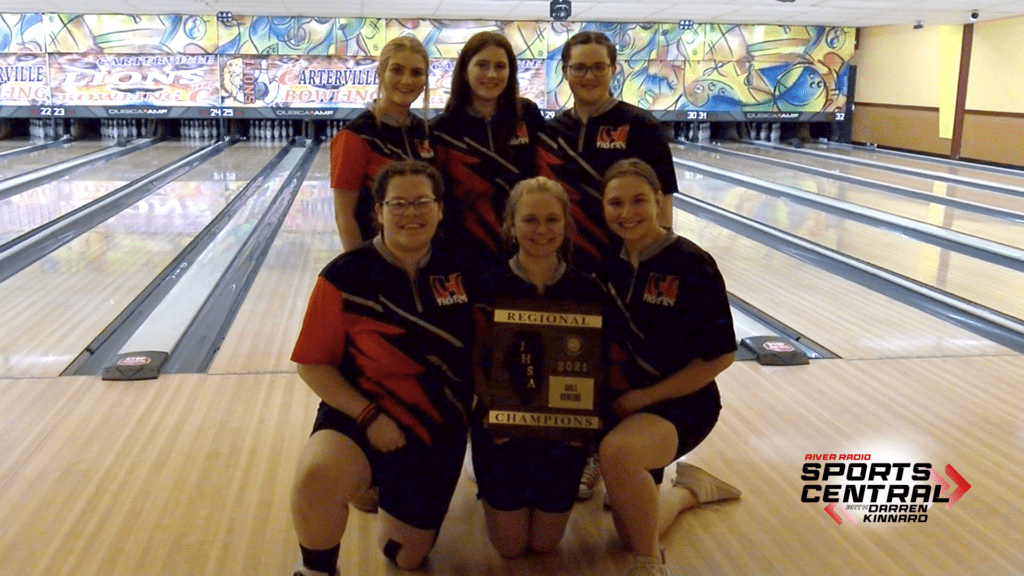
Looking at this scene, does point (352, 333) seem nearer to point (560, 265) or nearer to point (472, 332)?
point (472, 332)

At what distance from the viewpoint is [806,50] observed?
9.93 meters

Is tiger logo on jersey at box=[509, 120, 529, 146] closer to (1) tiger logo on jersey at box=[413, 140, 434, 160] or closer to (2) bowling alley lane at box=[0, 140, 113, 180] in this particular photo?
(1) tiger logo on jersey at box=[413, 140, 434, 160]

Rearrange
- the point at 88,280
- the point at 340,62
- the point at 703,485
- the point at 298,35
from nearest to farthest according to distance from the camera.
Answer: the point at 703,485
the point at 88,280
the point at 298,35
the point at 340,62

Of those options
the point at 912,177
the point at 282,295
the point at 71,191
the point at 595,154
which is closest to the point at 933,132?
Answer: the point at 912,177

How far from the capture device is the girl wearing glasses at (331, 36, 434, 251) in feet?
6.29

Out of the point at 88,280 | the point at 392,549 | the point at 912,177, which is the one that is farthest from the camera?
the point at 912,177

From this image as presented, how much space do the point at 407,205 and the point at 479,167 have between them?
1.46ft

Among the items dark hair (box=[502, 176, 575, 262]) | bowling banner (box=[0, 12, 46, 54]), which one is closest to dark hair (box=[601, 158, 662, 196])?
dark hair (box=[502, 176, 575, 262])

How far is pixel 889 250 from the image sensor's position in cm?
439

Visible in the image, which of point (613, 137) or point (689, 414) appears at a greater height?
point (613, 137)

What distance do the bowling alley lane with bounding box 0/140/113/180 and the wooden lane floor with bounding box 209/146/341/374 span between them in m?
2.66

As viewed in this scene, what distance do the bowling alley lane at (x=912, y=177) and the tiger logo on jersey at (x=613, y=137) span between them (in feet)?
14.8

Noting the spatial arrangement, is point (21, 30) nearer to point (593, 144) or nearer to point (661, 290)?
point (593, 144)

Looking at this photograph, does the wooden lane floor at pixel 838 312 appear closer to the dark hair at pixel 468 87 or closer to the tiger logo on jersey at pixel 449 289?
the dark hair at pixel 468 87
